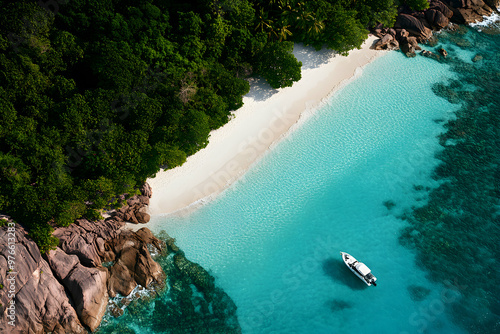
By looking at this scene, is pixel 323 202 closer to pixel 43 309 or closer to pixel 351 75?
pixel 351 75

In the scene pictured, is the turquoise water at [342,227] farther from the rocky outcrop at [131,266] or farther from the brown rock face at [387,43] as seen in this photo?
the brown rock face at [387,43]

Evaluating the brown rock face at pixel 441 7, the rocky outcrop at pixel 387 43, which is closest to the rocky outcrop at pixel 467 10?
the brown rock face at pixel 441 7

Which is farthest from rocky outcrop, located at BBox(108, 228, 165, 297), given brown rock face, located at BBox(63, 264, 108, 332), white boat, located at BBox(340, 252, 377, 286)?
white boat, located at BBox(340, 252, 377, 286)

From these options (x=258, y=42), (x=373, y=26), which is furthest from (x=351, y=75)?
(x=258, y=42)

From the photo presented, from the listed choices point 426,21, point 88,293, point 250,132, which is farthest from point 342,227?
point 426,21

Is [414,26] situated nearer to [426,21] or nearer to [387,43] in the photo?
[426,21]

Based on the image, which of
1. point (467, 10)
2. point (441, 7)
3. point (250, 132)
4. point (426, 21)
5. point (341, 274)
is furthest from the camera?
point (467, 10)
